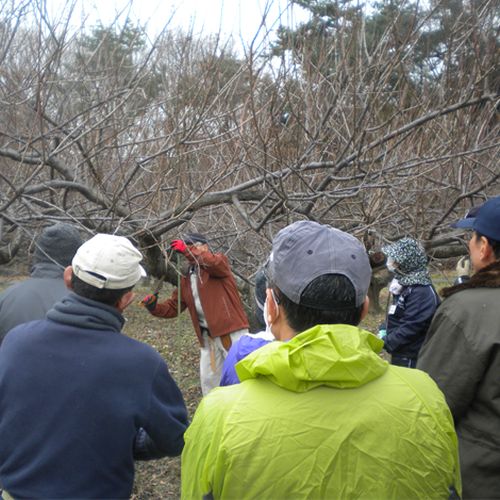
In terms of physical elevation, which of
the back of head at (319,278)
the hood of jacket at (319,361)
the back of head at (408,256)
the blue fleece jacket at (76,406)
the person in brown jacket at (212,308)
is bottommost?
the person in brown jacket at (212,308)

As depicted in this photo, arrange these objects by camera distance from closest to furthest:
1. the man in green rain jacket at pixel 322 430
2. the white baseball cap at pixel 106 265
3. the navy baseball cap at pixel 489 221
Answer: the man in green rain jacket at pixel 322 430 < the white baseball cap at pixel 106 265 < the navy baseball cap at pixel 489 221

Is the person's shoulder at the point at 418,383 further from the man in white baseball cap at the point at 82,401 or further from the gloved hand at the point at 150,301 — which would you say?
the gloved hand at the point at 150,301

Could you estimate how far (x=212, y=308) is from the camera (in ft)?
17.8

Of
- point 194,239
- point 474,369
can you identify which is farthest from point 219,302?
point 474,369

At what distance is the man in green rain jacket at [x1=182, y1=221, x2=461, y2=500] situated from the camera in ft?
4.15

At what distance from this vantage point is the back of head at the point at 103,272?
1921 mm

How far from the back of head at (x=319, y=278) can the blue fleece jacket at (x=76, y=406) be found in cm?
65

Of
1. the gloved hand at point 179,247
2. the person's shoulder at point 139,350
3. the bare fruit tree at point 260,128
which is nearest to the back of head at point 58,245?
the bare fruit tree at point 260,128

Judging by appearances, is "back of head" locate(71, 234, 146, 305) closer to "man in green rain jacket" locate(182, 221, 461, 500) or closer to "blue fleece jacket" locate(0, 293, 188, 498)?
"blue fleece jacket" locate(0, 293, 188, 498)

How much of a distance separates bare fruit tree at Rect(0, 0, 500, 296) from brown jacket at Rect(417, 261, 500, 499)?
1739 mm

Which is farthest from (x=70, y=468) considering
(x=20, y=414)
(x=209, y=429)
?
(x=209, y=429)

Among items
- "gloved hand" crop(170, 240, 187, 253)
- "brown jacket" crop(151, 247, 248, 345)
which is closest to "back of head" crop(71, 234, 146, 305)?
"gloved hand" crop(170, 240, 187, 253)

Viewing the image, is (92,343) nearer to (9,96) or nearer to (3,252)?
(9,96)

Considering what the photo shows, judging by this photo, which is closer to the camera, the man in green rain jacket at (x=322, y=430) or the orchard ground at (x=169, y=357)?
the man in green rain jacket at (x=322, y=430)
